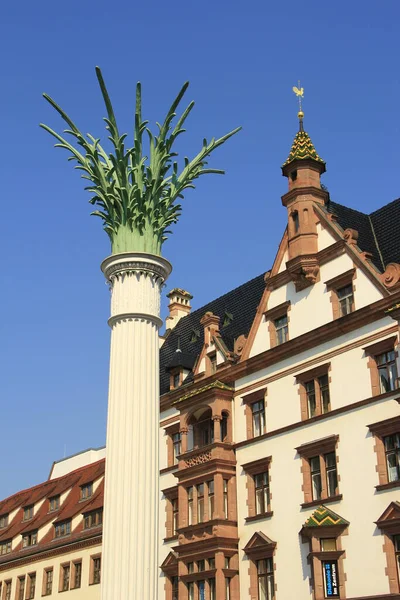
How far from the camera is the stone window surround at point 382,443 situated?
1467 inches

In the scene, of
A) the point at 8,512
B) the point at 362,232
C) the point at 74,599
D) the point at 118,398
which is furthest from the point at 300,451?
the point at 8,512

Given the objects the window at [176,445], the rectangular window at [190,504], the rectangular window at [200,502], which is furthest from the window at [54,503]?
the rectangular window at [200,502]

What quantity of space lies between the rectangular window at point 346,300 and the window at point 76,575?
26266 millimetres

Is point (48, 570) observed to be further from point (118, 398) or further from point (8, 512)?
point (118, 398)

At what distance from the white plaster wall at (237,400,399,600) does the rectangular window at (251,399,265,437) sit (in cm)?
83

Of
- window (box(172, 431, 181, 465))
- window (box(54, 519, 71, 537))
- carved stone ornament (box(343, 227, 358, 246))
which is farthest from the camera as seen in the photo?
window (box(54, 519, 71, 537))

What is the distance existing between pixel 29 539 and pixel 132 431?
40.2m

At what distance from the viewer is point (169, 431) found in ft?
171

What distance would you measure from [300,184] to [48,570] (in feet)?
103

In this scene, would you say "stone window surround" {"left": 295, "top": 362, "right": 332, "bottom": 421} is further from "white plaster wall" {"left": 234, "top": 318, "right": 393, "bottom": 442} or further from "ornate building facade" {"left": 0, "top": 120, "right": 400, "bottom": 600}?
"white plaster wall" {"left": 234, "top": 318, "right": 393, "bottom": 442}

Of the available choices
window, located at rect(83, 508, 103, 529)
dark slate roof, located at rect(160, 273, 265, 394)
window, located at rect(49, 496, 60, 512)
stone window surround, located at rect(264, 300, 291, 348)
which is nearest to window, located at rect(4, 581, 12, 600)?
window, located at rect(49, 496, 60, 512)

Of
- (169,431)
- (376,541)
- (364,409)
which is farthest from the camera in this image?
(169,431)

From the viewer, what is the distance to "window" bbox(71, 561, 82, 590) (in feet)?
185

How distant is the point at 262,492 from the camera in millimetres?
43844
